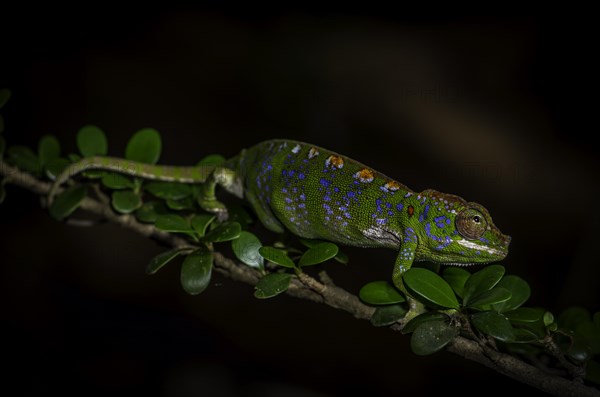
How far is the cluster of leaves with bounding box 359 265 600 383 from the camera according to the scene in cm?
122

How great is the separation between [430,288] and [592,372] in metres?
0.54

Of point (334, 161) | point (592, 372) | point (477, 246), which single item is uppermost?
point (334, 161)

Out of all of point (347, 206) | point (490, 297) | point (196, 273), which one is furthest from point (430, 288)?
point (196, 273)

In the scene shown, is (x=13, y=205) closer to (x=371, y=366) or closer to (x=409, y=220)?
(x=371, y=366)

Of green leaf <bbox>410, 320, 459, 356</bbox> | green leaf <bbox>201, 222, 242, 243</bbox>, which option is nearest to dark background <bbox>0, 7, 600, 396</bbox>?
green leaf <bbox>201, 222, 242, 243</bbox>

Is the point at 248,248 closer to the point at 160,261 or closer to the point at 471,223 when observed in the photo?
the point at 160,261

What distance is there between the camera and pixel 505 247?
5.05 ft

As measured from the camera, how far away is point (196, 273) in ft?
4.63

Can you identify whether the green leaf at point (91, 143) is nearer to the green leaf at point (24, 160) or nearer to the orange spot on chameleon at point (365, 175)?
the green leaf at point (24, 160)

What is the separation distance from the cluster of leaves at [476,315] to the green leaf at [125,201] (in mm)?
779

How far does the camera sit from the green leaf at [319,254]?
1.34 metres

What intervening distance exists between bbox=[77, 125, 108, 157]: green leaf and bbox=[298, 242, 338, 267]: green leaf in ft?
3.24

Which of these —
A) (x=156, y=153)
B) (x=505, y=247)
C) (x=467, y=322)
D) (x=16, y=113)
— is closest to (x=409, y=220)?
(x=505, y=247)

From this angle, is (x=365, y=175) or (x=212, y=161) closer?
(x=365, y=175)
